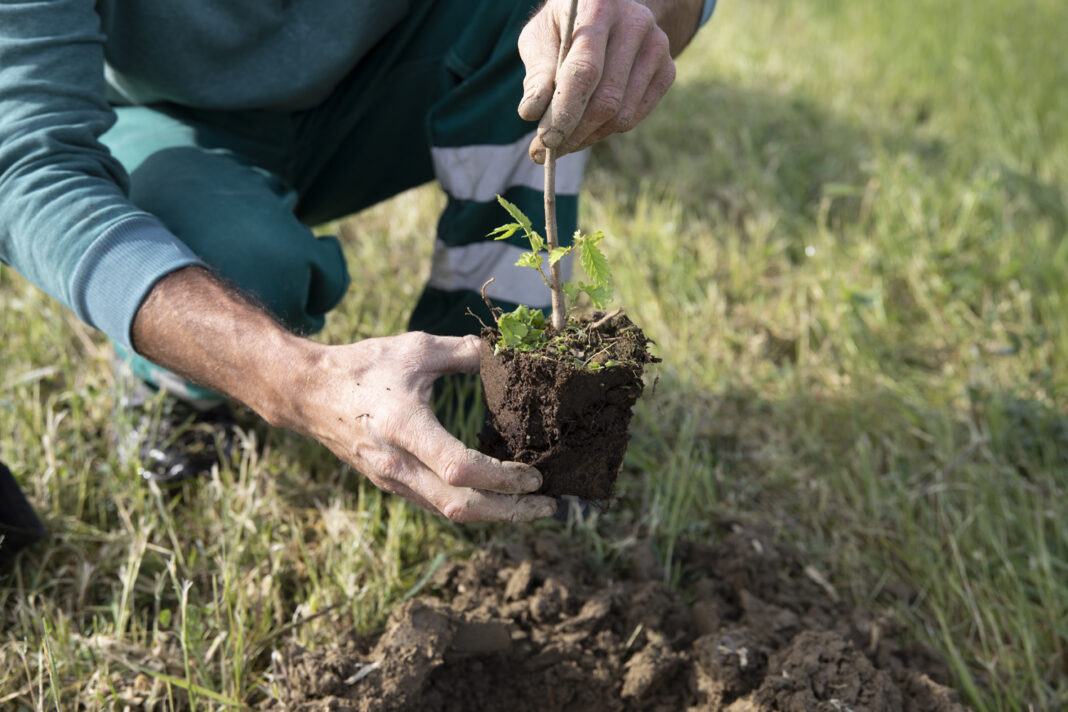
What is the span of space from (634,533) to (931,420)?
85 cm

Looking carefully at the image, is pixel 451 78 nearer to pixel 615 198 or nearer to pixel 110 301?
pixel 110 301

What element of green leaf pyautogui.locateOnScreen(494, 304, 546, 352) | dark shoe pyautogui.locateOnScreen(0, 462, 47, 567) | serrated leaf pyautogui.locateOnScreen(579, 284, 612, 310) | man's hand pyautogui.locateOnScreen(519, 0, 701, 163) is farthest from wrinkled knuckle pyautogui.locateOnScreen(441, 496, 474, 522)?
dark shoe pyautogui.locateOnScreen(0, 462, 47, 567)

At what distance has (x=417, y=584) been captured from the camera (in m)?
1.75

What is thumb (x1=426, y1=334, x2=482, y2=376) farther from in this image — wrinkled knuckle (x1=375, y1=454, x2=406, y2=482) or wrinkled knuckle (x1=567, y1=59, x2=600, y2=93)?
wrinkled knuckle (x1=567, y1=59, x2=600, y2=93)

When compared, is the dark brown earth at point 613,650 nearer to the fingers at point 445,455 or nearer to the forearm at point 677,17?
the fingers at point 445,455

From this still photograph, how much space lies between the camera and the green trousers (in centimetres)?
179

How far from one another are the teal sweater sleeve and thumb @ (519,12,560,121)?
0.60 meters

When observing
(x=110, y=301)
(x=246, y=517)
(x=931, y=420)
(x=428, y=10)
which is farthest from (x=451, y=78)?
(x=931, y=420)

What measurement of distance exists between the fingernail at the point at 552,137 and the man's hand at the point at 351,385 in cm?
33

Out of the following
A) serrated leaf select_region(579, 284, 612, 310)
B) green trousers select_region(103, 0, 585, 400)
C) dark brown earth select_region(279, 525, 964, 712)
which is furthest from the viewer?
green trousers select_region(103, 0, 585, 400)

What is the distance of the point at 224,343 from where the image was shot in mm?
1400

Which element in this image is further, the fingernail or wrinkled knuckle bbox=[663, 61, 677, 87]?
wrinkled knuckle bbox=[663, 61, 677, 87]

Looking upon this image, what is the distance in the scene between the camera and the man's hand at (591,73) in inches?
50.9

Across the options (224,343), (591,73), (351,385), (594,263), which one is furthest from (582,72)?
(224,343)
